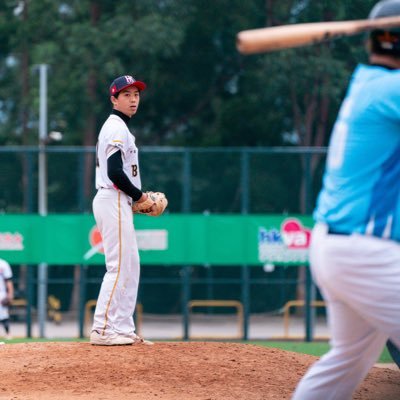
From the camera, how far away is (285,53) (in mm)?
31500

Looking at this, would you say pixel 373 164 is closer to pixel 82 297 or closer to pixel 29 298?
pixel 82 297

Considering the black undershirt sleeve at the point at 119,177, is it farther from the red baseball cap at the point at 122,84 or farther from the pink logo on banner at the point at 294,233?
the pink logo on banner at the point at 294,233

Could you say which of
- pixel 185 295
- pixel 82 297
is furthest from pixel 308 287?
pixel 82 297

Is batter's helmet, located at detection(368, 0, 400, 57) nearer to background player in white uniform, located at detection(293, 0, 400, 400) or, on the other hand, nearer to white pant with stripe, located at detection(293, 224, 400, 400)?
background player in white uniform, located at detection(293, 0, 400, 400)

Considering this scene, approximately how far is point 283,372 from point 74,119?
26015 millimetres

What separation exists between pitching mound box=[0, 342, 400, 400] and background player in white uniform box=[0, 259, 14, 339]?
9.90 metres

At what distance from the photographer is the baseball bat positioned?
491 centimetres

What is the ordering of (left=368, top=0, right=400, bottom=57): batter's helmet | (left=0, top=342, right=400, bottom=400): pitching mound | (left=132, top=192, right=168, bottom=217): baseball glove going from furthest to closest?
(left=132, top=192, right=168, bottom=217): baseball glove → (left=0, top=342, right=400, bottom=400): pitching mound → (left=368, top=0, right=400, bottom=57): batter's helmet

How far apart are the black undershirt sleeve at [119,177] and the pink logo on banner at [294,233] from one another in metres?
10.9

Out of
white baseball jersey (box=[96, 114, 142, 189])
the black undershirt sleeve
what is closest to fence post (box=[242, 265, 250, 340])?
white baseball jersey (box=[96, 114, 142, 189])

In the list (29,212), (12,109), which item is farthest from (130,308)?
(12,109)

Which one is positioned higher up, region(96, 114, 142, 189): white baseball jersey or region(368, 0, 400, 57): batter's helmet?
region(368, 0, 400, 57): batter's helmet

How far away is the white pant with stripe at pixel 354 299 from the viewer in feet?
16.0

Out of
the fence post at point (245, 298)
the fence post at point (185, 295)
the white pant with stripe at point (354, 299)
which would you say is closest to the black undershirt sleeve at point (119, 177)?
the white pant with stripe at point (354, 299)
